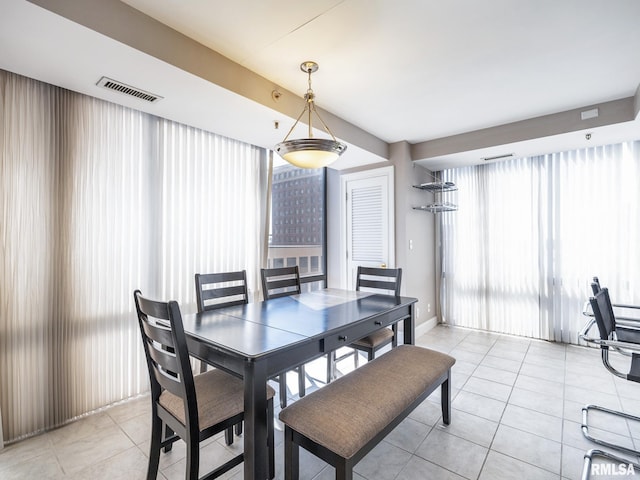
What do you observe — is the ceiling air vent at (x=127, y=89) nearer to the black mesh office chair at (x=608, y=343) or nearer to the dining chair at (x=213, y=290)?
the dining chair at (x=213, y=290)

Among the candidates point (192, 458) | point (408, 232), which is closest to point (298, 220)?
point (408, 232)

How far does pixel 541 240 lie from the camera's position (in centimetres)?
393

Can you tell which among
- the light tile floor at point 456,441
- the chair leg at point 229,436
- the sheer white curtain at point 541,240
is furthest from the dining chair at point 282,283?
the sheer white curtain at point 541,240

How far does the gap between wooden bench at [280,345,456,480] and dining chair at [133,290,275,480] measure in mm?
189

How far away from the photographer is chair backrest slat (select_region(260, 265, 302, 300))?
281 cm

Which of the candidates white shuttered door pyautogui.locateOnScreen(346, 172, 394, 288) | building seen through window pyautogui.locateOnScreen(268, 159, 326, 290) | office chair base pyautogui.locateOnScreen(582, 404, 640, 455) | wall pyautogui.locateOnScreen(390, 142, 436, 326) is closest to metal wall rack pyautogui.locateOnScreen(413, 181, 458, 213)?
wall pyautogui.locateOnScreen(390, 142, 436, 326)

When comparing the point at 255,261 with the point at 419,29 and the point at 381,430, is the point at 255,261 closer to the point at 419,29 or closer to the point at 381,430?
the point at 381,430

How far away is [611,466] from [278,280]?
2543 mm

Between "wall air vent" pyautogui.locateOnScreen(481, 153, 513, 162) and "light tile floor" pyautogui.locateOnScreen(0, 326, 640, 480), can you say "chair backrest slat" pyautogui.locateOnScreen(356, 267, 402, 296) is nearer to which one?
"light tile floor" pyautogui.locateOnScreen(0, 326, 640, 480)

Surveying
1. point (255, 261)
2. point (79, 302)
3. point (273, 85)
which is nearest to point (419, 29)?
point (273, 85)

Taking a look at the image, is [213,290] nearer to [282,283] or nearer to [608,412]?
[282,283]

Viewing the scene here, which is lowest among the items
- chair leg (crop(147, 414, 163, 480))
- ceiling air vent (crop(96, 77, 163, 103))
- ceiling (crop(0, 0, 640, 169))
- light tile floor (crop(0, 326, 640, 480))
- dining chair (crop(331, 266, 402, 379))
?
light tile floor (crop(0, 326, 640, 480))

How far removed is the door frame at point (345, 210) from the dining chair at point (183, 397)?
2724 mm

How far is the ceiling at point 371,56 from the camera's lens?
5.52 feet
